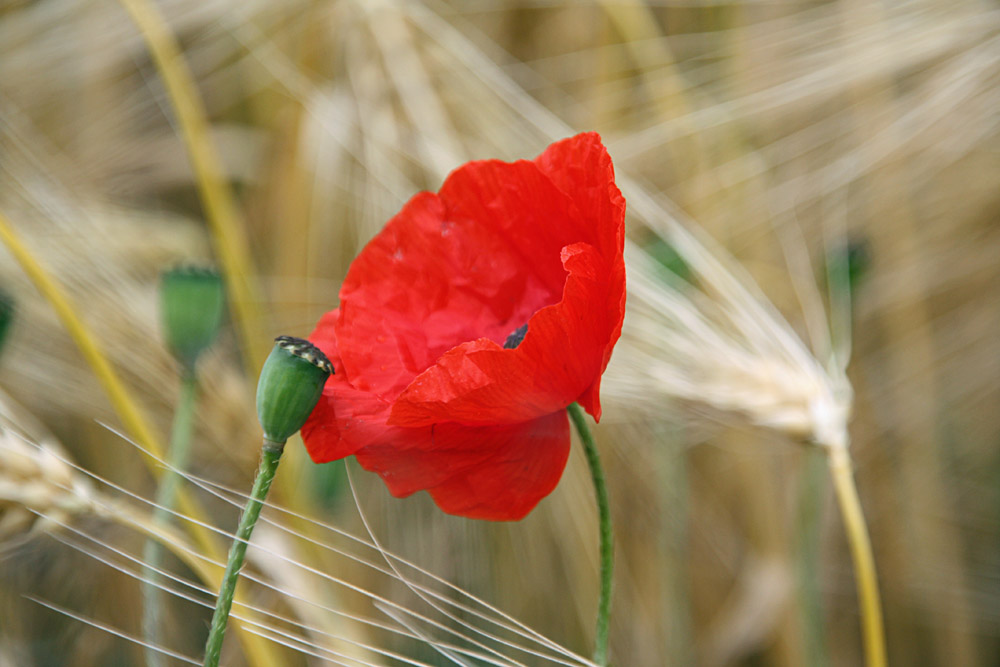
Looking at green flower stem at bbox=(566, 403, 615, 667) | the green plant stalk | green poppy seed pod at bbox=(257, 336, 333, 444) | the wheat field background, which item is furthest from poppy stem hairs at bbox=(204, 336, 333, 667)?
the green plant stalk

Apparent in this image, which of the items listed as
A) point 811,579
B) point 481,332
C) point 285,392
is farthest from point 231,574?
point 811,579

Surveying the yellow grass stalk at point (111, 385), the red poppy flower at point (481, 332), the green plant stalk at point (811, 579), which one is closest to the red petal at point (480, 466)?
the red poppy flower at point (481, 332)

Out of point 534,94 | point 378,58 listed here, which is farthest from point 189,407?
point 534,94

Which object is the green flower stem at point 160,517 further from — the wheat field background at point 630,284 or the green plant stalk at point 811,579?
the green plant stalk at point 811,579

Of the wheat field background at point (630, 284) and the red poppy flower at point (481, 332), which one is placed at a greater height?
the wheat field background at point (630, 284)

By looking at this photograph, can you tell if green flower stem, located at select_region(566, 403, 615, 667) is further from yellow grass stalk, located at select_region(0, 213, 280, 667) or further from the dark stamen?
yellow grass stalk, located at select_region(0, 213, 280, 667)

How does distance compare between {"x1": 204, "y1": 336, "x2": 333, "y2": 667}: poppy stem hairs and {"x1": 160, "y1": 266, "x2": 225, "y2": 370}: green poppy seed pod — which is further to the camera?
{"x1": 160, "y1": 266, "x2": 225, "y2": 370}: green poppy seed pod

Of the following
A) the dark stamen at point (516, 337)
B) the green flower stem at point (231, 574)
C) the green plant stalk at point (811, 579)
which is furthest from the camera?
the green plant stalk at point (811, 579)
